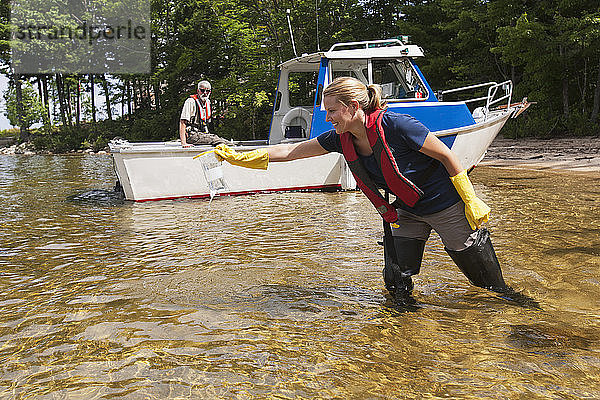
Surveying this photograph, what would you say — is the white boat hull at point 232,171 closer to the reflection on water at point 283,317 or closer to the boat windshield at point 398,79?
the boat windshield at point 398,79

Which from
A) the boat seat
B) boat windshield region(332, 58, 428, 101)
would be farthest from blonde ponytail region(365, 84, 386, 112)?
the boat seat

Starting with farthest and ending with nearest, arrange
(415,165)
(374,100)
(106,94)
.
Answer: (106,94) → (415,165) → (374,100)

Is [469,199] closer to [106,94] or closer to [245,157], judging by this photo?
[245,157]

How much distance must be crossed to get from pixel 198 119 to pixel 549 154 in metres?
11.9

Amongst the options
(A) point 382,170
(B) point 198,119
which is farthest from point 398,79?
(A) point 382,170

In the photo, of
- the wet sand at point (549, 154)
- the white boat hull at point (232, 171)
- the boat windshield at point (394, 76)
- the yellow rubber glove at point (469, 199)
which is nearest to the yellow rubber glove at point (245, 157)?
the yellow rubber glove at point (469, 199)

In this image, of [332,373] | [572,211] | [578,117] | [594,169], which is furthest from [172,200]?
[578,117]

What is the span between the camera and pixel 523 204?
30.5ft

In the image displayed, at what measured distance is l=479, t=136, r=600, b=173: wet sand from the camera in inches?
590

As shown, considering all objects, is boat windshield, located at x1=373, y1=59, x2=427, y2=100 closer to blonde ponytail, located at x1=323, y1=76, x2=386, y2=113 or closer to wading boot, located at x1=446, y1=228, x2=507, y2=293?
wading boot, located at x1=446, y1=228, x2=507, y2=293

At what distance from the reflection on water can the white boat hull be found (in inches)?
95.8

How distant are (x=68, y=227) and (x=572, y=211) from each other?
7841mm

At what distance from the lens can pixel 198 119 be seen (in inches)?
433

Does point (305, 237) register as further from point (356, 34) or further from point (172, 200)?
point (356, 34)
